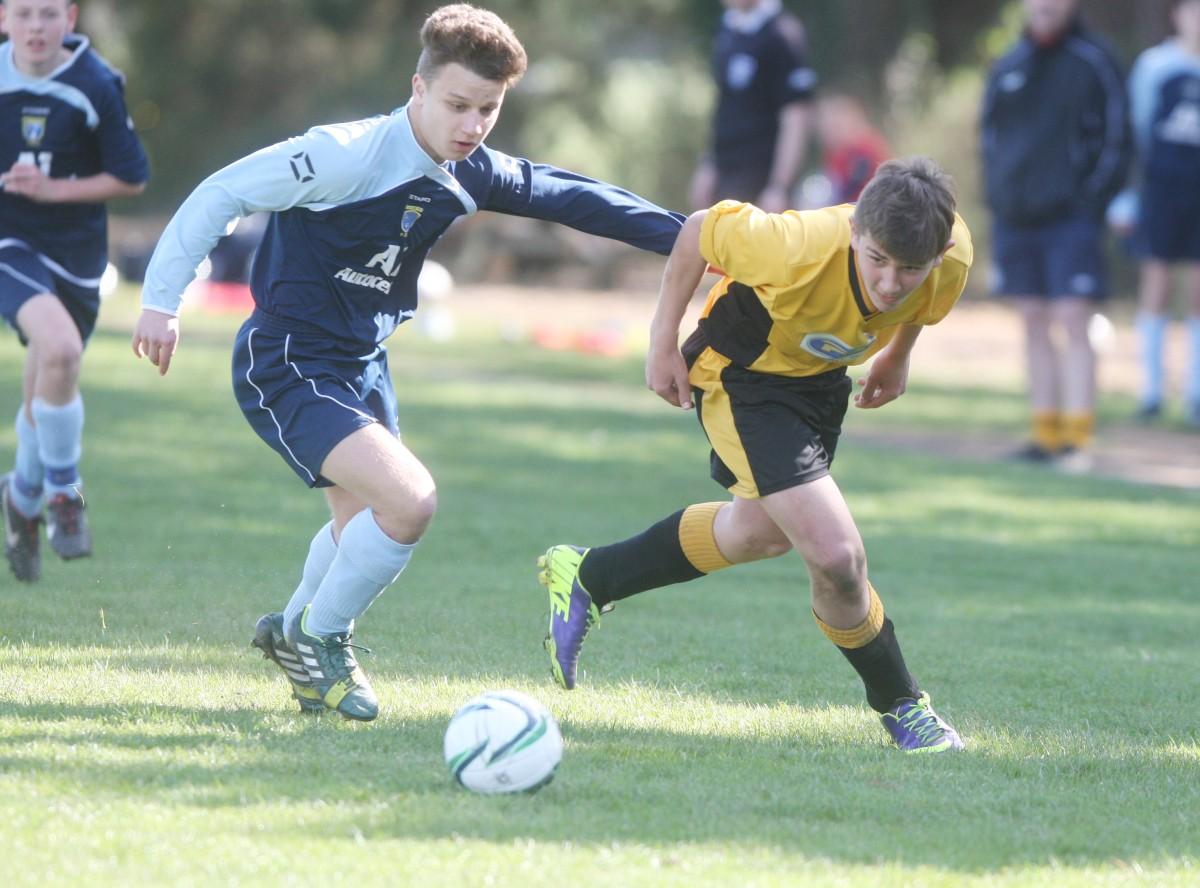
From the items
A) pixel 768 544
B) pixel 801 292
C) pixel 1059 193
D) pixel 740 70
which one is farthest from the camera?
pixel 740 70

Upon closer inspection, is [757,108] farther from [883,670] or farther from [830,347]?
[883,670]

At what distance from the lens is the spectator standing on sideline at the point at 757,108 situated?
1120 centimetres

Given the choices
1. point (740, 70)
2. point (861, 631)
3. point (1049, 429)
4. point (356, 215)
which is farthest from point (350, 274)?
point (740, 70)

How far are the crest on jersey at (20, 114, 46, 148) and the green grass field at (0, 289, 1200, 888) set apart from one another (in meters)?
1.68

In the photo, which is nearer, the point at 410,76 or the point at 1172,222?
the point at 1172,222

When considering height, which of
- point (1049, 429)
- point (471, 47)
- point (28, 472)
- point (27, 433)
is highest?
point (471, 47)

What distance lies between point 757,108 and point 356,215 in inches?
288

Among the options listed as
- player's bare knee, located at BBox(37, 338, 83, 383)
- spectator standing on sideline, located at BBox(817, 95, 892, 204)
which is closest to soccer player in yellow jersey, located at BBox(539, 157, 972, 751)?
player's bare knee, located at BBox(37, 338, 83, 383)

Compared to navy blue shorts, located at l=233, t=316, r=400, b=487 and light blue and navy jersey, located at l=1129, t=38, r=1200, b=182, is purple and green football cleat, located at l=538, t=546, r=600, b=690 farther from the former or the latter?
light blue and navy jersey, located at l=1129, t=38, r=1200, b=182

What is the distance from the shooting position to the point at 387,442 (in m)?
4.44

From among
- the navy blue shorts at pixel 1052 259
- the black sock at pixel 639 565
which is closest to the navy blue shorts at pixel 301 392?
the black sock at pixel 639 565

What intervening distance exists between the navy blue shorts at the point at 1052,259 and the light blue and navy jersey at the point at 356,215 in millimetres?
5903

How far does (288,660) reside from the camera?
181 inches

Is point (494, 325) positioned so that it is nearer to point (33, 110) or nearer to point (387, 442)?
point (33, 110)
